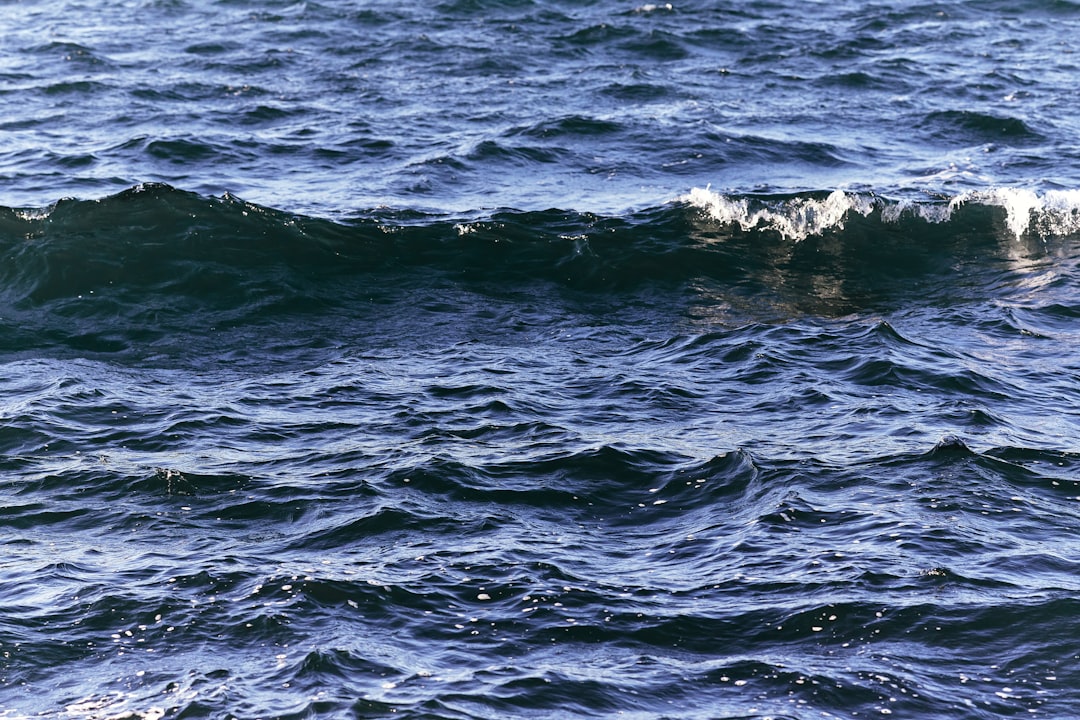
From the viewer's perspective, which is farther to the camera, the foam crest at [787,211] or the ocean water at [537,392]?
the foam crest at [787,211]

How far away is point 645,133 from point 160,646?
14899 millimetres

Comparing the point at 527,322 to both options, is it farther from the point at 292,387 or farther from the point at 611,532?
the point at 611,532

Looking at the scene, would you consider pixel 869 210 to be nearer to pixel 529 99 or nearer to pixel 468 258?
pixel 468 258

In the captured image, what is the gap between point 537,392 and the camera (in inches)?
500

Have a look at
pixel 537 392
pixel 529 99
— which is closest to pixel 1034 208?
pixel 537 392

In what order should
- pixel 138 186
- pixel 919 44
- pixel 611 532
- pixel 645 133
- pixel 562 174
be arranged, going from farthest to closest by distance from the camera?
→ pixel 919 44
pixel 645 133
pixel 562 174
pixel 138 186
pixel 611 532

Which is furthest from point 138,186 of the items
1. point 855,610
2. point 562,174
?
point 855,610

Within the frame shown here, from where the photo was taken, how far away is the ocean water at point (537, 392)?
8367 millimetres

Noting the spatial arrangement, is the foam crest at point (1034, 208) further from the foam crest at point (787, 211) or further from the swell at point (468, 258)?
the foam crest at point (787, 211)

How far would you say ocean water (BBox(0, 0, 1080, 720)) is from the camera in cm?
837

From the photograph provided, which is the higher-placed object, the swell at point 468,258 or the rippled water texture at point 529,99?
the rippled water texture at point 529,99

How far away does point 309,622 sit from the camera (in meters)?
8.66

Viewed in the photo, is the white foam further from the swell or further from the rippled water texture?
the rippled water texture

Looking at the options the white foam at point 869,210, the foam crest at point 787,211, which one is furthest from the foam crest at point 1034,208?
the foam crest at point 787,211
